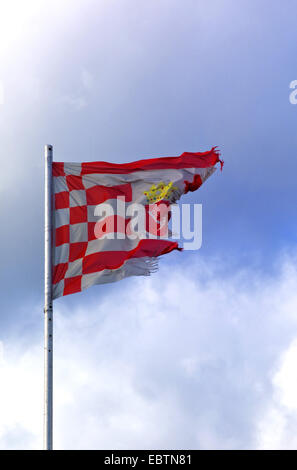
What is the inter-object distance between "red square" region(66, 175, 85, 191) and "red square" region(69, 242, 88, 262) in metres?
1.73

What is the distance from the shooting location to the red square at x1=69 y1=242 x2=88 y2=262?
18.5m

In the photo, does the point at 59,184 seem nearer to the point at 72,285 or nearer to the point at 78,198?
the point at 78,198

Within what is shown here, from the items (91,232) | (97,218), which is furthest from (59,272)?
(97,218)

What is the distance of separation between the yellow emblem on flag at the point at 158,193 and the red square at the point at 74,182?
207cm

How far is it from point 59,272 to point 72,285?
526 mm

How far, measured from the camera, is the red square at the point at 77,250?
18500mm

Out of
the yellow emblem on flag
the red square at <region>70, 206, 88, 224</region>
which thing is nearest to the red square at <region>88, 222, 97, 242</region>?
the red square at <region>70, 206, 88, 224</region>

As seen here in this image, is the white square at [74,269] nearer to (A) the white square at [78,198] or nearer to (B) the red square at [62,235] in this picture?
(B) the red square at [62,235]

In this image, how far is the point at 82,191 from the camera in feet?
63.0

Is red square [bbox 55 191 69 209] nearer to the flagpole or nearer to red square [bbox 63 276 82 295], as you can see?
the flagpole

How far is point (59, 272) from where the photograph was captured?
18.2 m
